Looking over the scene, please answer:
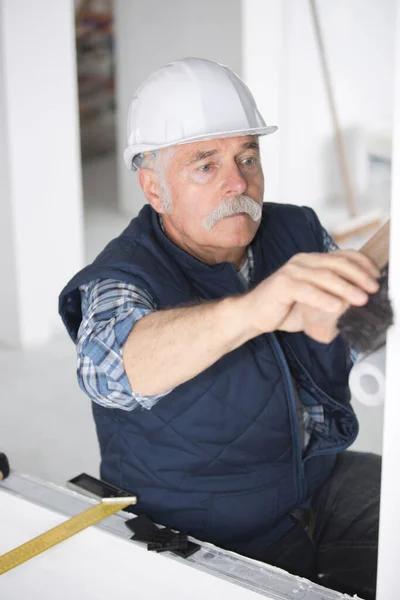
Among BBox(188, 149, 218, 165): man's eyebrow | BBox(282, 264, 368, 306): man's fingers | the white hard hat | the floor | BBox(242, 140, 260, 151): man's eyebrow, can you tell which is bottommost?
the floor

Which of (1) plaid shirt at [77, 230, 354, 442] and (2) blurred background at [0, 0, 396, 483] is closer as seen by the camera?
(1) plaid shirt at [77, 230, 354, 442]

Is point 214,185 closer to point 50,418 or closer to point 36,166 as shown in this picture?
point 50,418

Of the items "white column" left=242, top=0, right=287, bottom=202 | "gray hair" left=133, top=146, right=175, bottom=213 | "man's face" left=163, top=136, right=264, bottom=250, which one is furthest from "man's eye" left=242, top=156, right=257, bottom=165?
"white column" left=242, top=0, right=287, bottom=202

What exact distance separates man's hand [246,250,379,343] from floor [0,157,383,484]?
2.00 metres

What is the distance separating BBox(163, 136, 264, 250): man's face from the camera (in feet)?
5.70

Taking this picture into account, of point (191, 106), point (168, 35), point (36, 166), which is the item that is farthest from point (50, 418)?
point (168, 35)

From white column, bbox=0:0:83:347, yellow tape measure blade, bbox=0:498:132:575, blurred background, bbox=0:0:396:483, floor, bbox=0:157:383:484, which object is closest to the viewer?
yellow tape measure blade, bbox=0:498:132:575

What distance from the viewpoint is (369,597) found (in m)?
1.81

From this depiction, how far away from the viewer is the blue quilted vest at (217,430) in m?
1.73

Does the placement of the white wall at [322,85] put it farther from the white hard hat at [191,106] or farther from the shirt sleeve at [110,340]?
the shirt sleeve at [110,340]

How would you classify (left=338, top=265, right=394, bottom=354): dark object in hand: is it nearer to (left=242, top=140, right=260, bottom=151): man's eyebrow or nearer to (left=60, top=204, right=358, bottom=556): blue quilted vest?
(left=60, top=204, right=358, bottom=556): blue quilted vest

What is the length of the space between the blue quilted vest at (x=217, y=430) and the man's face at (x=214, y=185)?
75 millimetres

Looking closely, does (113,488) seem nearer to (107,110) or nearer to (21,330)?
(21,330)

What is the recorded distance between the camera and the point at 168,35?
6117 mm
